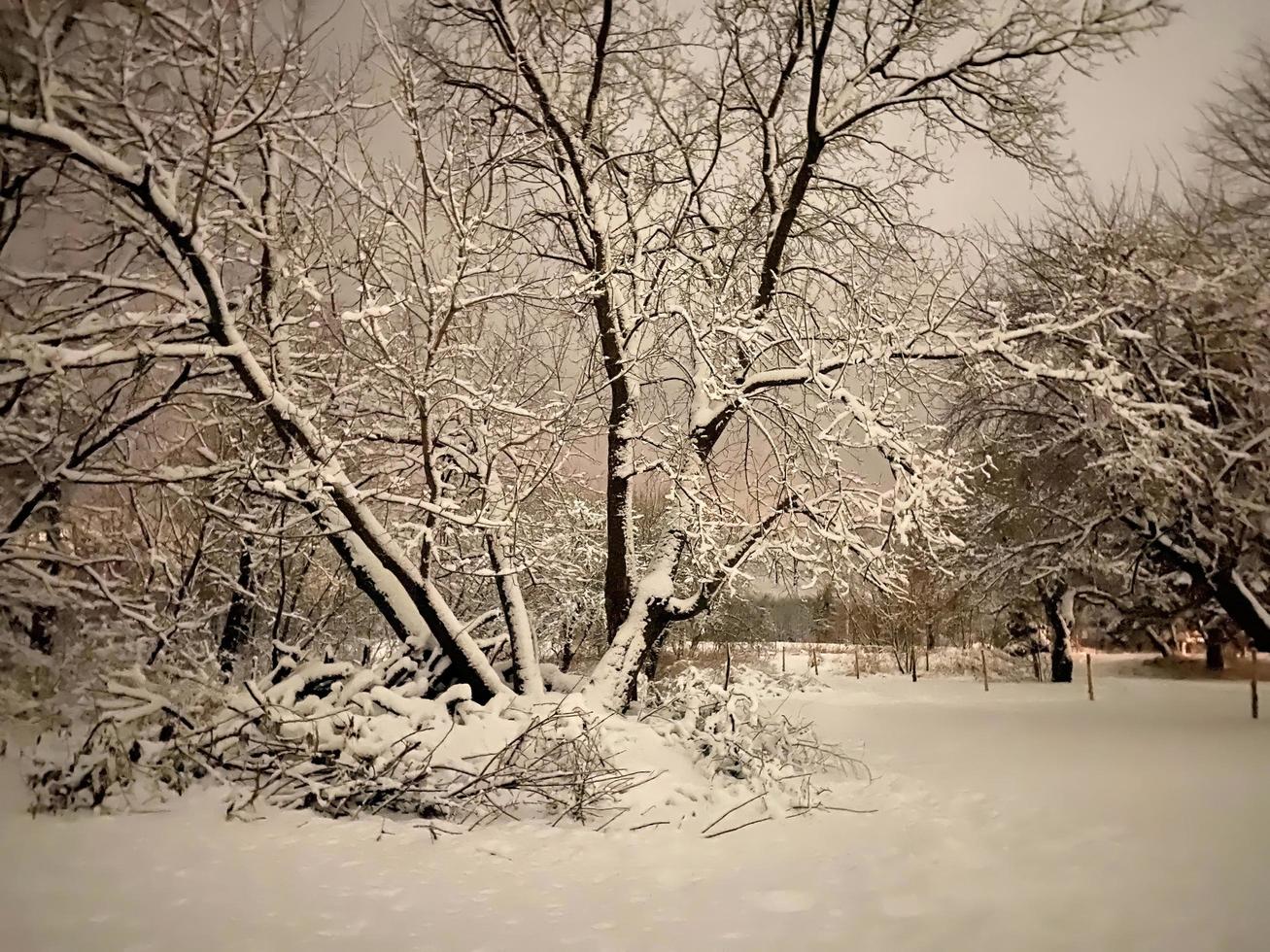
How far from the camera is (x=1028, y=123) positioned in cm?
724

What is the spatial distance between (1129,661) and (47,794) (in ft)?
115

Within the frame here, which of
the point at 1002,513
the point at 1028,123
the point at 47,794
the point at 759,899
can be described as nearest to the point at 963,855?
the point at 759,899

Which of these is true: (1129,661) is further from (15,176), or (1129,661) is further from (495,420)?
(15,176)

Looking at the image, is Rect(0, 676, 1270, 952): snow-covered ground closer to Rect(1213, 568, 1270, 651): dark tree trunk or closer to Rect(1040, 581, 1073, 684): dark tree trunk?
Rect(1213, 568, 1270, 651): dark tree trunk

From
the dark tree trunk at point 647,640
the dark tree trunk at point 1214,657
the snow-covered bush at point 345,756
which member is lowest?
the dark tree trunk at point 1214,657

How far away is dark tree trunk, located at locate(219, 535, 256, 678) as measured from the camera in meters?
8.70

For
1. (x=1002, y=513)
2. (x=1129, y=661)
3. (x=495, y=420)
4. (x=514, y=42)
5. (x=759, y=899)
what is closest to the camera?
(x=759, y=899)

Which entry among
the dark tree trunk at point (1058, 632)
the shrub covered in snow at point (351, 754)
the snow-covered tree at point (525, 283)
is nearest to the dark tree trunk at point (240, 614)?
the snow-covered tree at point (525, 283)

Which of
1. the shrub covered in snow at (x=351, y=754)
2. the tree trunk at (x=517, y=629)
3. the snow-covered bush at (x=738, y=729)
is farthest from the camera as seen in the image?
the tree trunk at (x=517, y=629)

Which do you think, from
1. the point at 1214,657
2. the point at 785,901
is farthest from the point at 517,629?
the point at 1214,657

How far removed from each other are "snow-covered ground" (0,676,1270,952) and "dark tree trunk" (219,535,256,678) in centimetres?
414

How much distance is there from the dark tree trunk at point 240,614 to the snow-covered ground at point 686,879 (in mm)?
4141

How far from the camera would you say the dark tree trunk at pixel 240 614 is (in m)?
8.70

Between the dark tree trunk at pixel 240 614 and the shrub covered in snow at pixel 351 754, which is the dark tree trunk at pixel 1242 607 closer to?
the shrub covered in snow at pixel 351 754
